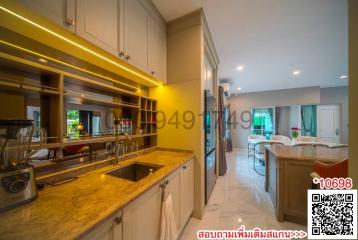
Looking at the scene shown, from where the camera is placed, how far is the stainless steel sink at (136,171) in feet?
4.68

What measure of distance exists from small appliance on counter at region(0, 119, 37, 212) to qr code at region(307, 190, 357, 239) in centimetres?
217

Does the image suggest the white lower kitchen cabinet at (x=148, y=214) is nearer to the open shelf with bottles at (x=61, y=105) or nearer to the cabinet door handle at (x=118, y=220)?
the cabinet door handle at (x=118, y=220)

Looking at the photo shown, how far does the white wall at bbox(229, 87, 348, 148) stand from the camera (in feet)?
18.1

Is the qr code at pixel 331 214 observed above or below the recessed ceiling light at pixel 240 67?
below

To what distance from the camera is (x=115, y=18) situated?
1.20 meters

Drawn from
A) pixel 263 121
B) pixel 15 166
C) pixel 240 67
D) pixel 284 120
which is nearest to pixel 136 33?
pixel 15 166

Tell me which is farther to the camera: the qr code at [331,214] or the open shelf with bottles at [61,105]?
the qr code at [331,214]

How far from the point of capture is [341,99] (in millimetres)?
5570

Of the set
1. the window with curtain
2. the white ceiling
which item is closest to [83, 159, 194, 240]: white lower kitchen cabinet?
the white ceiling

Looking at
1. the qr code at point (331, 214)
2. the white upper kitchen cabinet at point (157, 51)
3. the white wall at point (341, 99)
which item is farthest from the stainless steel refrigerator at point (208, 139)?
the white wall at point (341, 99)

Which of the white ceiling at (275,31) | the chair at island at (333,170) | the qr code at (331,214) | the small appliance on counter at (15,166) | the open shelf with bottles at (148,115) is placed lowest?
the qr code at (331,214)

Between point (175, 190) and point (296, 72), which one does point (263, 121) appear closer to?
point (296, 72)

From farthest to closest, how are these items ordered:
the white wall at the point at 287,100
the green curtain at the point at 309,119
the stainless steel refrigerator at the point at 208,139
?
the green curtain at the point at 309,119, the white wall at the point at 287,100, the stainless steel refrigerator at the point at 208,139

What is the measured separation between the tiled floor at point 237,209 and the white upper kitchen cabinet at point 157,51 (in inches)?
79.3
